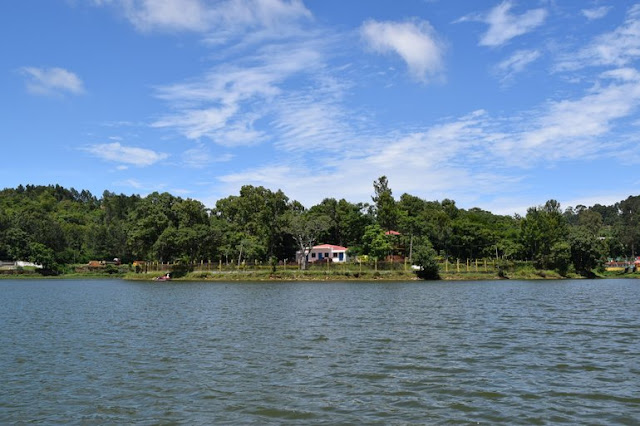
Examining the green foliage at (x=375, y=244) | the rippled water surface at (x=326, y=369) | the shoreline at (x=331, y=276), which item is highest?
the green foliage at (x=375, y=244)

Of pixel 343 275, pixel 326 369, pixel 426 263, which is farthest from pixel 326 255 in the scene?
pixel 326 369

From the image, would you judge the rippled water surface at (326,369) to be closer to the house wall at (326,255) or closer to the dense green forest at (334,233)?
the dense green forest at (334,233)

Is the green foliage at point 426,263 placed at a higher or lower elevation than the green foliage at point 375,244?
lower

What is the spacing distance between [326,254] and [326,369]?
92.7m

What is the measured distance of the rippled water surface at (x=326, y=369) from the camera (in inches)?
511

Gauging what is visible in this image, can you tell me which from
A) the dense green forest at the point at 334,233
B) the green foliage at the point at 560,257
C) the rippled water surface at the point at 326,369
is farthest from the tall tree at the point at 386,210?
the rippled water surface at the point at 326,369

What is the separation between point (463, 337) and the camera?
24.3 m

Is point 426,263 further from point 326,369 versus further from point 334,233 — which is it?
point 326,369

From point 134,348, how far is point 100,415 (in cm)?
1005

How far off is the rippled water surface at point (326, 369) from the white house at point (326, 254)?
246ft

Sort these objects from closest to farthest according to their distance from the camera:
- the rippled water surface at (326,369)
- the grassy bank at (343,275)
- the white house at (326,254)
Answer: the rippled water surface at (326,369) → the grassy bank at (343,275) → the white house at (326,254)

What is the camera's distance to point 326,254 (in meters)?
110

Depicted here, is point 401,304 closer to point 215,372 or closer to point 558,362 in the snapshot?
point 558,362

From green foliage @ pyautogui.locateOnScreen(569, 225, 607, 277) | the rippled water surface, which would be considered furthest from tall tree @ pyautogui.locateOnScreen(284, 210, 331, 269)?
the rippled water surface
